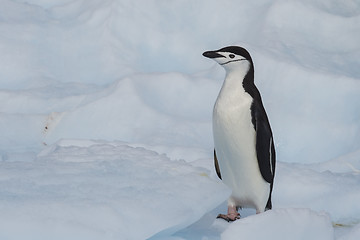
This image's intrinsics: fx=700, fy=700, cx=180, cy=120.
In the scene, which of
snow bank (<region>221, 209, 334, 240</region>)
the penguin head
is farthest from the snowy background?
the penguin head

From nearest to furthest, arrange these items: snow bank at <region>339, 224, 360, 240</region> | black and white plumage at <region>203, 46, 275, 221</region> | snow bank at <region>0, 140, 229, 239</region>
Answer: snow bank at <region>0, 140, 229, 239</region>, snow bank at <region>339, 224, 360, 240</region>, black and white plumage at <region>203, 46, 275, 221</region>

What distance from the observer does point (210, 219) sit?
2.16 m

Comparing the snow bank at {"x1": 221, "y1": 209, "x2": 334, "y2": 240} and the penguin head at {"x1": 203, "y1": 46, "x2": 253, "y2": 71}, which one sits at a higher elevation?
the penguin head at {"x1": 203, "y1": 46, "x2": 253, "y2": 71}

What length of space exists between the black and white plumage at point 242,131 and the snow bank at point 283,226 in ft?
1.28

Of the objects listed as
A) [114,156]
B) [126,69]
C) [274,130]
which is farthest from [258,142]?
[126,69]

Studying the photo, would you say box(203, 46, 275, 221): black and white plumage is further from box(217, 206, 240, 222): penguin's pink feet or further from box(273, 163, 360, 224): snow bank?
box(273, 163, 360, 224): snow bank

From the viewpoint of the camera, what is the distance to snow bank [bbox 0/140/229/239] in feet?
5.52

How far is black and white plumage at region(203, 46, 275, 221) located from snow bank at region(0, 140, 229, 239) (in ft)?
0.70

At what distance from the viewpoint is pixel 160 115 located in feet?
11.8

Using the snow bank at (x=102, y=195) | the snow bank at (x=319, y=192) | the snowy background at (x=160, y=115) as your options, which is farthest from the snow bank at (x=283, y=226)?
the snow bank at (x=319, y=192)

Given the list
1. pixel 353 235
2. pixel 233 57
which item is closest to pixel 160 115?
pixel 233 57

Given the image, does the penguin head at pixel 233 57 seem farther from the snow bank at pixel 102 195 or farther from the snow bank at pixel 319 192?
the snow bank at pixel 319 192

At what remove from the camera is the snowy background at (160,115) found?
1856mm

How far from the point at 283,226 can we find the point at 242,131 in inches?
20.2
